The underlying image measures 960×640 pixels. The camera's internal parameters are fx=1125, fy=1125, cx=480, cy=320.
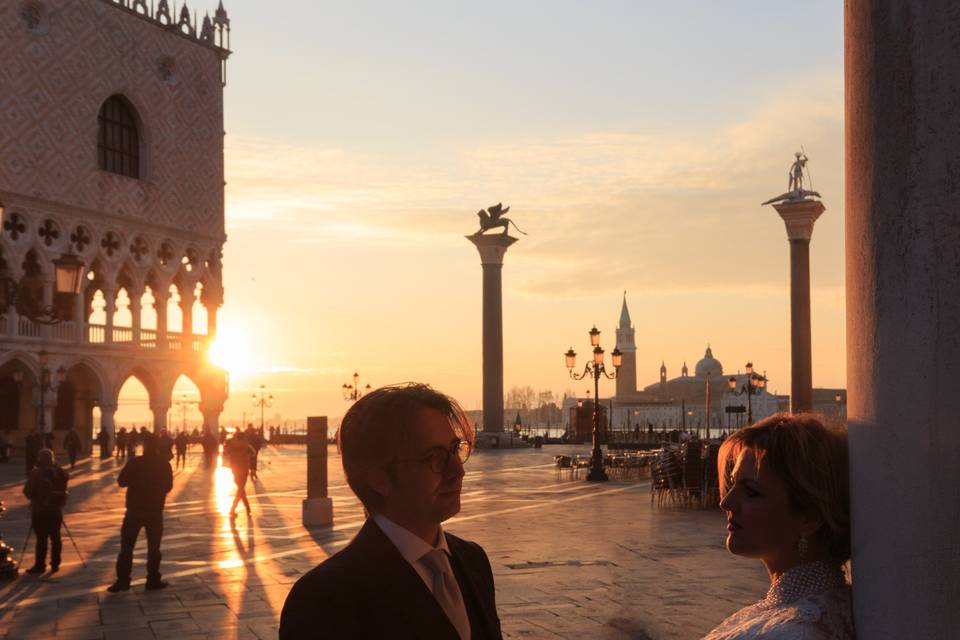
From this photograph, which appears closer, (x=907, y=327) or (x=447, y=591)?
(x=907, y=327)

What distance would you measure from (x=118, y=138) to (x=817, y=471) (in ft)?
131

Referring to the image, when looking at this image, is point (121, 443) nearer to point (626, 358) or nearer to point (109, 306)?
point (109, 306)

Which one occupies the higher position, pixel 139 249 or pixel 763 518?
pixel 139 249

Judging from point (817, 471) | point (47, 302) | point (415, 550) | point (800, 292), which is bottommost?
point (415, 550)

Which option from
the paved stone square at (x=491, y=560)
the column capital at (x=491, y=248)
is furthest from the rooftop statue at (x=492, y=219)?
the paved stone square at (x=491, y=560)

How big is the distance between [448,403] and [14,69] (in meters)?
36.0

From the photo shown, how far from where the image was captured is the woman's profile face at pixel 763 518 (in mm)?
1779

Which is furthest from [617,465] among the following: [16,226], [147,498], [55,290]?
[16,226]

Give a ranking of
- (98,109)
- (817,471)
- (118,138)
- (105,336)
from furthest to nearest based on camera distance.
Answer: (118,138) → (98,109) → (105,336) → (817,471)

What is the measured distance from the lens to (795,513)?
1777 mm

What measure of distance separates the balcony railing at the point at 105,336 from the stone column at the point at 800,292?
2104 cm

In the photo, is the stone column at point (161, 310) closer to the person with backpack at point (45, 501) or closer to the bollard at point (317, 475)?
the bollard at point (317, 475)

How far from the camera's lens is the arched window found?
3847cm

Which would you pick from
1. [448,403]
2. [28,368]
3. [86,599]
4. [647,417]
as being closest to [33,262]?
[28,368]
